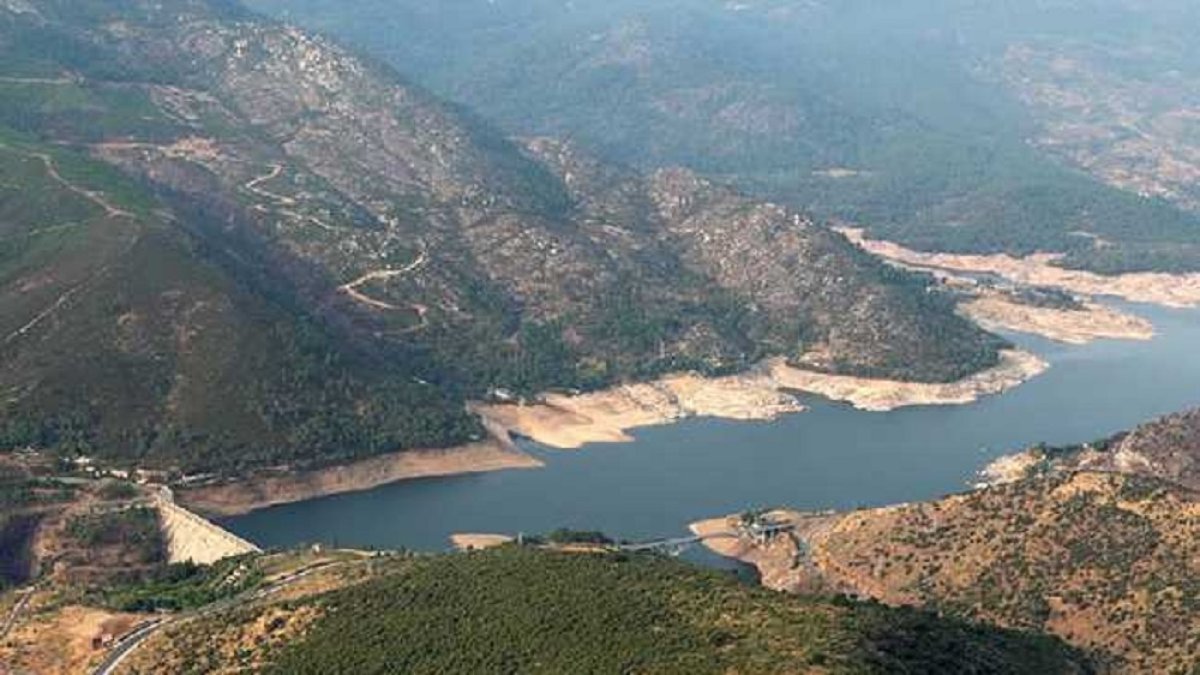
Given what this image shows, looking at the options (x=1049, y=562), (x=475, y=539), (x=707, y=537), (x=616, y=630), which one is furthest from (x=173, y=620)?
(x=1049, y=562)

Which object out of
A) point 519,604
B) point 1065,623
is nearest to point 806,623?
point 519,604

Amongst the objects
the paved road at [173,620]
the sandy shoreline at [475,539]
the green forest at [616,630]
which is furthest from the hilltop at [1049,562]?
the paved road at [173,620]

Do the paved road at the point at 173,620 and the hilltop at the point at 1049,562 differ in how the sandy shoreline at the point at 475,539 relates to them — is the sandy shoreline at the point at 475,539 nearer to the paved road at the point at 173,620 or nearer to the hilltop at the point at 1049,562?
the paved road at the point at 173,620

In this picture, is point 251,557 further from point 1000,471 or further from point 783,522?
point 1000,471

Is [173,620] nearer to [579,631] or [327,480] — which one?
[579,631]

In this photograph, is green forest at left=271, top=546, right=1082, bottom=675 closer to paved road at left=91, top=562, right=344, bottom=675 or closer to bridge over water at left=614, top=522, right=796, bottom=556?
paved road at left=91, top=562, right=344, bottom=675

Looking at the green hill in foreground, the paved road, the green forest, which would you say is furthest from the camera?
the paved road

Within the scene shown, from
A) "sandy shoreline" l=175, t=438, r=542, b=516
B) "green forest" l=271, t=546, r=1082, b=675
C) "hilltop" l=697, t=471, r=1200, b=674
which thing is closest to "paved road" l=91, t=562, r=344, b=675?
"green forest" l=271, t=546, r=1082, b=675
